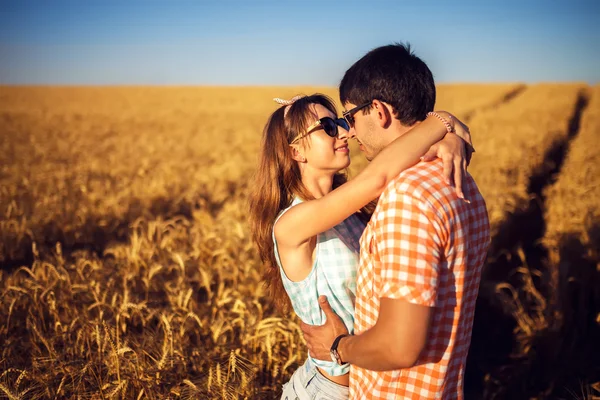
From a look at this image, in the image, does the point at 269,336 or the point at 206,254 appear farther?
the point at 206,254

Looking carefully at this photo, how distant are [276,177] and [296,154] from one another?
0.17 metres

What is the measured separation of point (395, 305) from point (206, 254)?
13.8ft

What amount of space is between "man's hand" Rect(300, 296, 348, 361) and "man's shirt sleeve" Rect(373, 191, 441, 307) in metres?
0.55

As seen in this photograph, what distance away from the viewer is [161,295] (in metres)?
4.43

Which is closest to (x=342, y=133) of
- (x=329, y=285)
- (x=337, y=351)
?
(x=329, y=285)

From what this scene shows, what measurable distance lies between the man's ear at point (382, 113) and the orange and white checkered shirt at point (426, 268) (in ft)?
0.97

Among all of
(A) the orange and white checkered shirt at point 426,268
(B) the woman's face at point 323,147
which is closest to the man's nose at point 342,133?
(B) the woman's face at point 323,147

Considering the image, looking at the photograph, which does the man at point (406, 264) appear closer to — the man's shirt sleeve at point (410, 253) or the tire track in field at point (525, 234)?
the man's shirt sleeve at point (410, 253)

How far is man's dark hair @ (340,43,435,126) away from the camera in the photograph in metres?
1.63

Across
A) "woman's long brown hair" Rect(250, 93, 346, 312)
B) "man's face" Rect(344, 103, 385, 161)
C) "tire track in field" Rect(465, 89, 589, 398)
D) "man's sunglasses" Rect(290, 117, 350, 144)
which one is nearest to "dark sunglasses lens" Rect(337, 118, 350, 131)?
"man's sunglasses" Rect(290, 117, 350, 144)

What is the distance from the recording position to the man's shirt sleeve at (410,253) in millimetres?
1307

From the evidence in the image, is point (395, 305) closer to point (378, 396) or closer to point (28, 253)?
point (378, 396)

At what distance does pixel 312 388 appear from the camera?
196 cm

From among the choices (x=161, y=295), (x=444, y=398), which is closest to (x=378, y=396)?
(x=444, y=398)
